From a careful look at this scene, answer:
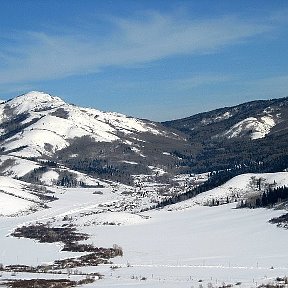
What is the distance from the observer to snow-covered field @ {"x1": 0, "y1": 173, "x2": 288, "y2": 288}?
4522 centimetres

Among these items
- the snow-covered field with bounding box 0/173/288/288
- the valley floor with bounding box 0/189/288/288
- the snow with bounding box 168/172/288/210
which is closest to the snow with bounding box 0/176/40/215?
the snow-covered field with bounding box 0/173/288/288

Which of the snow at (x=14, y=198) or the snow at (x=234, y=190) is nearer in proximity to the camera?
the snow at (x=234, y=190)

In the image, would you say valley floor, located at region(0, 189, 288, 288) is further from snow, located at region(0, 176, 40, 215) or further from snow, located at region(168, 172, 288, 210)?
snow, located at region(0, 176, 40, 215)

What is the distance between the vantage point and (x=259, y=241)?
71062 millimetres

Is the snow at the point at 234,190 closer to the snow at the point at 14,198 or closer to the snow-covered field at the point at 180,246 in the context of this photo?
the snow-covered field at the point at 180,246

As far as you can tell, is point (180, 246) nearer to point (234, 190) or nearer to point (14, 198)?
point (234, 190)

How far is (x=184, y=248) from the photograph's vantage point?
70938 mm

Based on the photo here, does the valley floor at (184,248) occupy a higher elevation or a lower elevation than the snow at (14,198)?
lower

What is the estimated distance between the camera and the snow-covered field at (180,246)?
148ft

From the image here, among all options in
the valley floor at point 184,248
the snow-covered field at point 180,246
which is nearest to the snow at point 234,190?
the snow-covered field at point 180,246

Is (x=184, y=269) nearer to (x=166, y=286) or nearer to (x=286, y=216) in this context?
(x=166, y=286)

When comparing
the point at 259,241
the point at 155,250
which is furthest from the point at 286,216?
the point at 155,250

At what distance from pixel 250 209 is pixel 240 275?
6123 centimetres

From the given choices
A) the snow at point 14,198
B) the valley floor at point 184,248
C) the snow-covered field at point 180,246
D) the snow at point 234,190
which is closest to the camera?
the valley floor at point 184,248
